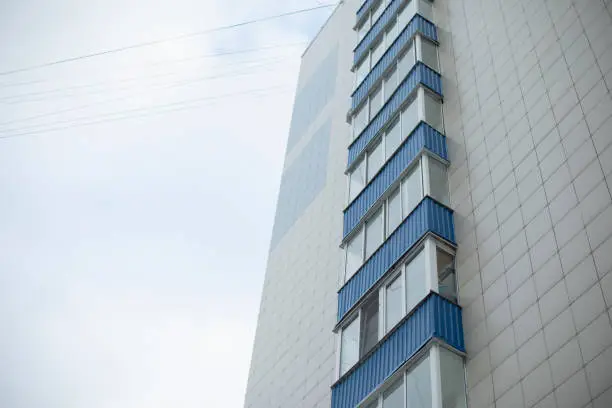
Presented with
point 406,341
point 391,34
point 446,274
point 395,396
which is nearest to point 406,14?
point 391,34

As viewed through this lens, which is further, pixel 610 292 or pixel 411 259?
pixel 411 259

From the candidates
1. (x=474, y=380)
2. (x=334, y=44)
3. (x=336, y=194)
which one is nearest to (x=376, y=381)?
(x=474, y=380)

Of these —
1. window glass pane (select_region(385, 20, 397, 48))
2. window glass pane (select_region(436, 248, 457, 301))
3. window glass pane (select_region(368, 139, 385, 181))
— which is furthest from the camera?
window glass pane (select_region(385, 20, 397, 48))

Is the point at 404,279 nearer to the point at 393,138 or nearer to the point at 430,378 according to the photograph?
the point at 430,378

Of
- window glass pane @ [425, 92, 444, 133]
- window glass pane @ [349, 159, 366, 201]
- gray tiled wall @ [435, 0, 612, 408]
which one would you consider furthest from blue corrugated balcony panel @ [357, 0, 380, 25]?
window glass pane @ [425, 92, 444, 133]

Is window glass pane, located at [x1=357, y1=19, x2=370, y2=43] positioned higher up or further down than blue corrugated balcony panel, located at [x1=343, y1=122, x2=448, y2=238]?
higher up

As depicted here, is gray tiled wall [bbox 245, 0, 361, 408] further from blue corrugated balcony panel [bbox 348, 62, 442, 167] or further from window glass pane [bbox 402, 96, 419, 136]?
window glass pane [bbox 402, 96, 419, 136]

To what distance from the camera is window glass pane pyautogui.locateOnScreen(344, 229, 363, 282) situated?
20.6 metres

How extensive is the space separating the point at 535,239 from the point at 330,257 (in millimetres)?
10371

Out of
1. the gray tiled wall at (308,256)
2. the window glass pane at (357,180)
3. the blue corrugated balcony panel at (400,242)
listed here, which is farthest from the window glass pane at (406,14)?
the blue corrugated balcony panel at (400,242)

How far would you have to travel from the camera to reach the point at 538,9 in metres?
20.7

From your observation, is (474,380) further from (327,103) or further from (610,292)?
(327,103)

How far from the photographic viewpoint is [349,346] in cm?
1884

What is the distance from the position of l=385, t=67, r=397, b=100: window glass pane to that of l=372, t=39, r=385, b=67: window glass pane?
2085 mm
